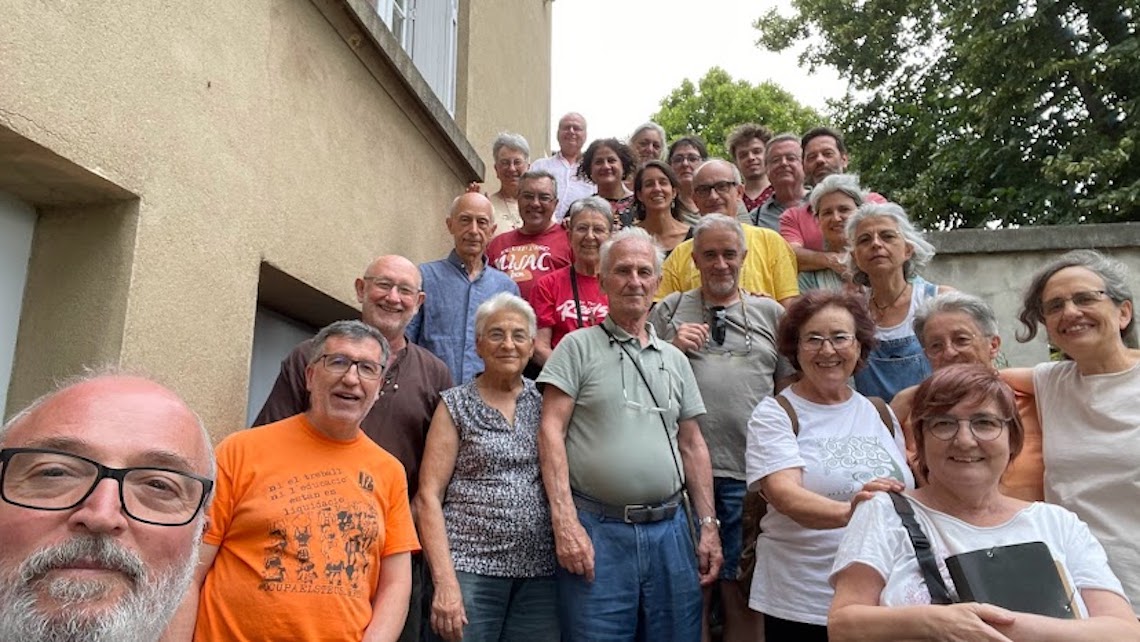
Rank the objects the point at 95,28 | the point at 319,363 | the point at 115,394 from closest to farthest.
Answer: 1. the point at 115,394
2. the point at 95,28
3. the point at 319,363

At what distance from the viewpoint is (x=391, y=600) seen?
2748mm

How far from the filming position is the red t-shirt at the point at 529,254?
5066mm

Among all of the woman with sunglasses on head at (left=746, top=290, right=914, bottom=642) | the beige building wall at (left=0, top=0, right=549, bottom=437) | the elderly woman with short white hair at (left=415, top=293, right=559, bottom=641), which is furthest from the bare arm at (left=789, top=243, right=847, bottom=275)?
the beige building wall at (left=0, top=0, right=549, bottom=437)

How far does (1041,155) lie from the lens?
1232 centimetres

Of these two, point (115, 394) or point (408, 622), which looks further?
point (408, 622)

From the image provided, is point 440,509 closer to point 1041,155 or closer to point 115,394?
point 115,394

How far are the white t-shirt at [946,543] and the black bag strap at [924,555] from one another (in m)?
0.01

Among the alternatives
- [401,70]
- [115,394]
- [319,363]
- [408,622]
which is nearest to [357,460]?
[319,363]

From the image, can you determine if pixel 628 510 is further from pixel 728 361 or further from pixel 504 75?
pixel 504 75

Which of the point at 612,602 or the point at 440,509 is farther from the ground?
the point at 440,509

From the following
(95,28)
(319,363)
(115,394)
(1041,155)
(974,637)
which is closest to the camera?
(115,394)

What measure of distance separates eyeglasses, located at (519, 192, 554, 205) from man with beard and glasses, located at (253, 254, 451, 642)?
5.07ft

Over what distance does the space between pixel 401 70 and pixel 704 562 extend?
3.79 metres

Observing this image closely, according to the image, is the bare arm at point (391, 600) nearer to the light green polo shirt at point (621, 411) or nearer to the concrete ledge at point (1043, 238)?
the light green polo shirt at point (621, 411)
